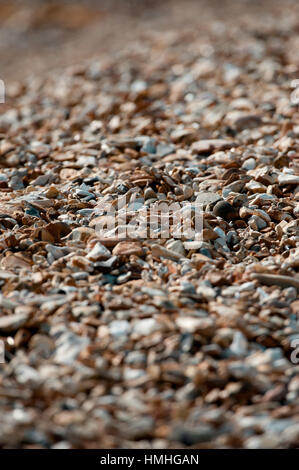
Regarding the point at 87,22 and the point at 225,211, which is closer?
the point at 225,211

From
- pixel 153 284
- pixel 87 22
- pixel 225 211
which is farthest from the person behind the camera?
pixel 87 22

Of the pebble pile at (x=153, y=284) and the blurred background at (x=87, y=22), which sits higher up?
the blurred background at (x=87, y=22)

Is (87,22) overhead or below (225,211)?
overhead

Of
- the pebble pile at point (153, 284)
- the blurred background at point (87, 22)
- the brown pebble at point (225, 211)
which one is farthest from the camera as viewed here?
the blurred background at point (87, 22)

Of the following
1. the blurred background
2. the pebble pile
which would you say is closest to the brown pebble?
the pebble pile

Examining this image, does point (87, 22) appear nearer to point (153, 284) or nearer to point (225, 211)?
point (225, 211)

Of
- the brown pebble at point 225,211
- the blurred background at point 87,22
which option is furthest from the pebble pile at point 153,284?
the blurred background at point 87,22

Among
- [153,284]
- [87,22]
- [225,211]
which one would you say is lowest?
[153,284]

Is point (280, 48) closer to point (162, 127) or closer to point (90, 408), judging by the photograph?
point (162, 127)

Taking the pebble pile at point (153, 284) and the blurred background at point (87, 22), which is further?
the blurred background at point (87, 22)

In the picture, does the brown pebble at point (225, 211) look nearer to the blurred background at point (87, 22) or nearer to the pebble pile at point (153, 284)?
the pebble pile at point (153, 284)

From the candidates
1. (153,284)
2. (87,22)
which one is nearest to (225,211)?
(153,284)

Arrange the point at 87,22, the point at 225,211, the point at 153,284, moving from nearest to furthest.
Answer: the point at 153,284 < the point at 225,211 < the point at 87,22
